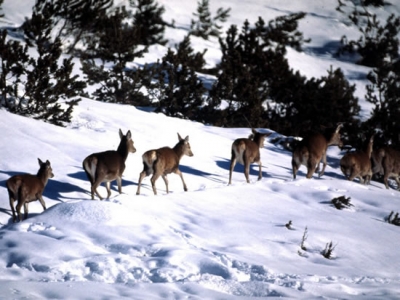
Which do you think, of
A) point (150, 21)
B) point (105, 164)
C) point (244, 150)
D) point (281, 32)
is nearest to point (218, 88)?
point (244, 150)

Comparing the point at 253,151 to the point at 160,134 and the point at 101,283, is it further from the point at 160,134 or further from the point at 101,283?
the point at 101,283

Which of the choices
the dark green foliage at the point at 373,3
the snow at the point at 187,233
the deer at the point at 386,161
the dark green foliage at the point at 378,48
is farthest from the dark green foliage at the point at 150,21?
the dark green foliage at the point at 373,3

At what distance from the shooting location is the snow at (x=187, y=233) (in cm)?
657

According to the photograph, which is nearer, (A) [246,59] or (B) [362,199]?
(B) [362,199]

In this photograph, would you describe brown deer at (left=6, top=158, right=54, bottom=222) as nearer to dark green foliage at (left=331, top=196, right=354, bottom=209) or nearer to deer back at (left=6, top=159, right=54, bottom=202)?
deer back at (left=6, top=159, right=54, bottom=202)

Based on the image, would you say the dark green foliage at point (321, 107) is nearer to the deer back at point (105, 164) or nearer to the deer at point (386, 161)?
the deer at point (386, 161)

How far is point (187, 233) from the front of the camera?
8.67 m

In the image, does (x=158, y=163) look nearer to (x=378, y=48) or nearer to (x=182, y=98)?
(x=182, y=98)

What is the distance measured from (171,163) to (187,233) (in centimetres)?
352

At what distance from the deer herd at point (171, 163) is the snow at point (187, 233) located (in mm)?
474

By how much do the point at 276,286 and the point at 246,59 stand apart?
21724 mm

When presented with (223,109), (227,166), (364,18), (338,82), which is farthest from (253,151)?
(364,18)

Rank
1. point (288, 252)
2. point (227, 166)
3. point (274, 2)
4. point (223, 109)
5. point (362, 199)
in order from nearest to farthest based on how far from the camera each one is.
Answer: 1. point (288, 252)
2. point (362, 199)
3. point (227, 166)
4. point (223, 109)
5. point (274, 2)

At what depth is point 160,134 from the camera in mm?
16875
